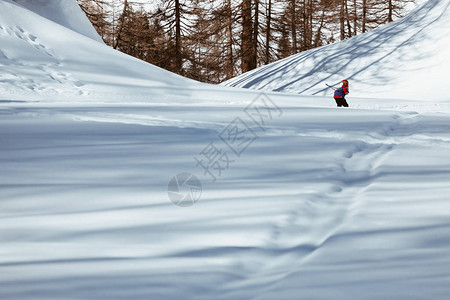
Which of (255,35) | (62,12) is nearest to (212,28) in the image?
(255,35)

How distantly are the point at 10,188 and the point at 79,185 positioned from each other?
338mm

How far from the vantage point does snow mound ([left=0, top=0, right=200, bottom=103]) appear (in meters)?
5.55

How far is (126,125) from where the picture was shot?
363 cm

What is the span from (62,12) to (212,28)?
359 inches

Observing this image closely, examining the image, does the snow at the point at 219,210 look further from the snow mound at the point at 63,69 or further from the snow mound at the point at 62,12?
the snow mound at the point at 62,12

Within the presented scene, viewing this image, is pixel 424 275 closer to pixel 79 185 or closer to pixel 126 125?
pixel 79 185

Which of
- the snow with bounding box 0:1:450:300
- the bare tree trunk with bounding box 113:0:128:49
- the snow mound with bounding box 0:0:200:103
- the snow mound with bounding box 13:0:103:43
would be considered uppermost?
the bare tree trunk with bounding box 113:0:128:49

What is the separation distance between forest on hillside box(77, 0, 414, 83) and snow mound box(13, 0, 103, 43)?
A: 800cm

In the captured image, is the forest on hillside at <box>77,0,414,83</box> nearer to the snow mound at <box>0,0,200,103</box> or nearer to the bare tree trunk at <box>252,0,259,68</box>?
the bare tree trunk at <box>252,0,259,68</box>

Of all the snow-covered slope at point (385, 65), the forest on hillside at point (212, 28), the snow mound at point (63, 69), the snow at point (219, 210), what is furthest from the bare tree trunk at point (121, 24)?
the snow at point (219, 210)

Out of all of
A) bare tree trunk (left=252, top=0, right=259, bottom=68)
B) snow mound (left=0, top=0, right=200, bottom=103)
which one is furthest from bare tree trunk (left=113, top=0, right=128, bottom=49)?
snow mound (left=0, top=0, right=200, bottom=103)

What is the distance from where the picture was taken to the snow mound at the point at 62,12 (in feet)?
29.8

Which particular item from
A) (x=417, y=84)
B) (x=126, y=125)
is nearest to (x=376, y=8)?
(x=417, y=84)

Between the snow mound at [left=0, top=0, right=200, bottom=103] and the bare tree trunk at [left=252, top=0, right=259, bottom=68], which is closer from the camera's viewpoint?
the snow mound at [left=0, top=0, right=200, bottom=103]
